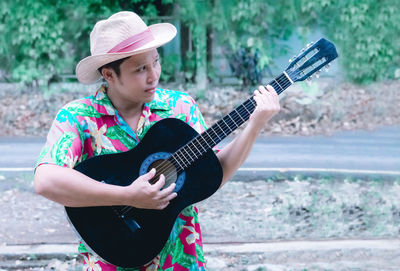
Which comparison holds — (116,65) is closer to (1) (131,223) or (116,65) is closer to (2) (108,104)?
(2) (108,104)

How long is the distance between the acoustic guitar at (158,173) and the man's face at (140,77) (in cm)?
13

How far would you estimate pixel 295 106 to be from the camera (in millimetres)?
11336

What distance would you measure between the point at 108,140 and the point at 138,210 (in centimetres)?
29

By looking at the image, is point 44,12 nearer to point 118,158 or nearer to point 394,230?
point 394,230

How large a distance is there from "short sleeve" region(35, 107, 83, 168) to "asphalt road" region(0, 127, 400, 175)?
551cm

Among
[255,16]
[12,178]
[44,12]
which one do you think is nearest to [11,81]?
[44,12]

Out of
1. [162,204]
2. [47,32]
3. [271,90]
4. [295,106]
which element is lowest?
[295,106]

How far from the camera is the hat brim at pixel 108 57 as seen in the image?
236cm

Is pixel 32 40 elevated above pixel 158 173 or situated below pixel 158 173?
below

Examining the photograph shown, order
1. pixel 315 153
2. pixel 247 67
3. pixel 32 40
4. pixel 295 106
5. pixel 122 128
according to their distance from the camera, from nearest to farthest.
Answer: pixel 122 128
pixel 315 153
pixel 295 106
pixel 32 40
pixel 247 67

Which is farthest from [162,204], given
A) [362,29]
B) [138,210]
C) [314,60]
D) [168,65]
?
[362,29]

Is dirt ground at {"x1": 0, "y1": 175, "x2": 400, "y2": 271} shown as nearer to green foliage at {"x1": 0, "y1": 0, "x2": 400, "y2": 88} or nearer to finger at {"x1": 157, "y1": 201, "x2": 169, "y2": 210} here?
finger at {"x1": 157, "y1": 201, "x2": 169, "y2": 210}

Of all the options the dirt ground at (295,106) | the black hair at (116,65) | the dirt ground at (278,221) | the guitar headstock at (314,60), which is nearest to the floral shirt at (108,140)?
the black hair at (116,65)

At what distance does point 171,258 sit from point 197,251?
10 centimetres
